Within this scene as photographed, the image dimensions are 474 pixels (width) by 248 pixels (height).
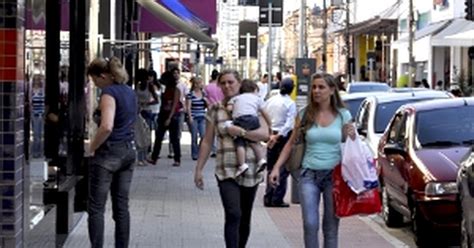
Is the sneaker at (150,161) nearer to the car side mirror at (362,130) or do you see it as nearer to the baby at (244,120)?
the car side mirror at (362,130)

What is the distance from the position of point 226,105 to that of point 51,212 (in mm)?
1743

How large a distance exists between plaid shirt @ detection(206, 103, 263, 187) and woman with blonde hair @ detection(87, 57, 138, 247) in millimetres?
708

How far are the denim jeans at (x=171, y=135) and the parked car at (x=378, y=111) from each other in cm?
437

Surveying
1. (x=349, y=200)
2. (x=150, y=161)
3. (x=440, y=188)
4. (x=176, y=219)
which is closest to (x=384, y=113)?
(x=176, y=219)

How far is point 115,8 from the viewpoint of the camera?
71.1 feet

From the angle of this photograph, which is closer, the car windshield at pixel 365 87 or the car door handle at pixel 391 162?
the car door handle at pixel 391 162

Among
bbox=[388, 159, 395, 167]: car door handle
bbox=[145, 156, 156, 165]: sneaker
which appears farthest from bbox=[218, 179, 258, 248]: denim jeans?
bbox=[145, 156, 156, 165]: sneaker

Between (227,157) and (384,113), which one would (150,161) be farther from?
(227,157)

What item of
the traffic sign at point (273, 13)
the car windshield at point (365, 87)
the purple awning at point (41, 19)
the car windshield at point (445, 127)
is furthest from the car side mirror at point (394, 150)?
the car windshield at point (365, 87)

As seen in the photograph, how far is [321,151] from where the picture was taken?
8.91 metres

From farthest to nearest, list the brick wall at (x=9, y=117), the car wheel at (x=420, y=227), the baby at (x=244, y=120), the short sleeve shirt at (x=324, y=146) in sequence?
the car wheel at (x=420, y=227) < the baby at (x=244, y=120) < the short sleeve shirt at (x=324, y=146) < the brick wall at (x=9, y=117)

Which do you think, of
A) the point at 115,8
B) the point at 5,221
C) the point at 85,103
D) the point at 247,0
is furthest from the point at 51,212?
the point at 247,0

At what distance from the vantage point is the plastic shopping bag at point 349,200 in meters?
8.77

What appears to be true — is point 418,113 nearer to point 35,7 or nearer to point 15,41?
point 35,7
